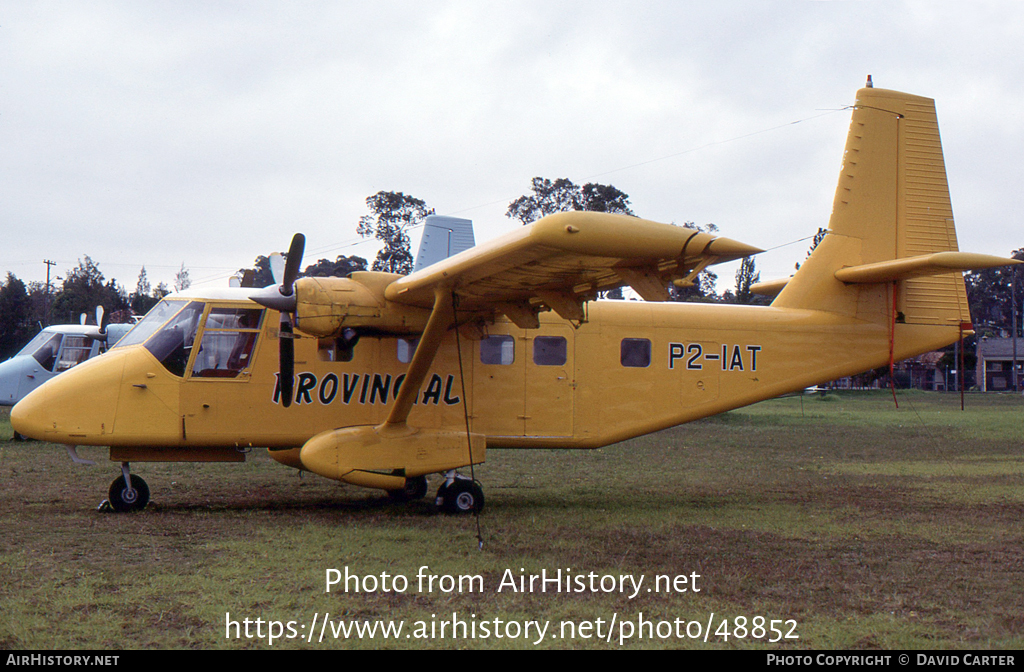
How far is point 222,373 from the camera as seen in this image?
9.78m

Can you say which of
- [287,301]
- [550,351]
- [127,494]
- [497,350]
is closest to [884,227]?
[550,351]

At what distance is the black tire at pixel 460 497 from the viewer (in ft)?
32.2

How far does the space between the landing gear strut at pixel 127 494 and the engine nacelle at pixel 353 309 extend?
2.96 m

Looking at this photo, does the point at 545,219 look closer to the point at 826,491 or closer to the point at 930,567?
the point at 930,567

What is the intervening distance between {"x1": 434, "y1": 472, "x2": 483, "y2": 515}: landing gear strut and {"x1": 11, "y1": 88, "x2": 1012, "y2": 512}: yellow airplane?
0.02 meters

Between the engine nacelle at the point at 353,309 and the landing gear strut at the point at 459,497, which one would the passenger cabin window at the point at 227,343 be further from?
the landing gear strut at the point at 459,497

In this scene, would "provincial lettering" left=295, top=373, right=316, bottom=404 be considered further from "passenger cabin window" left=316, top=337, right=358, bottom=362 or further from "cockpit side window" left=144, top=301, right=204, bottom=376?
"cockpit side window" left=144, top=301, right=204, bottom=376

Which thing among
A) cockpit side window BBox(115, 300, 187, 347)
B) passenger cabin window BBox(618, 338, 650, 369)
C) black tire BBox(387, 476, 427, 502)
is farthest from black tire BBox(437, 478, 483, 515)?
cockpit side window BBox(115, 300, 187, 347)

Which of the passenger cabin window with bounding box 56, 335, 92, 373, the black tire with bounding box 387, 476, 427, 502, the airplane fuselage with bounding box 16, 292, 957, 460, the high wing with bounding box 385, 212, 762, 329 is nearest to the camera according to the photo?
the high wing with bounding box 385, 212, 762, 329

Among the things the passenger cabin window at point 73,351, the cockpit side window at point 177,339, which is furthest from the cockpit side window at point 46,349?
the cockpit side window at point 177,339

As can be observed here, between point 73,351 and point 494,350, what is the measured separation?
1462 centimetres

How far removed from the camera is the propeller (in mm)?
8922
